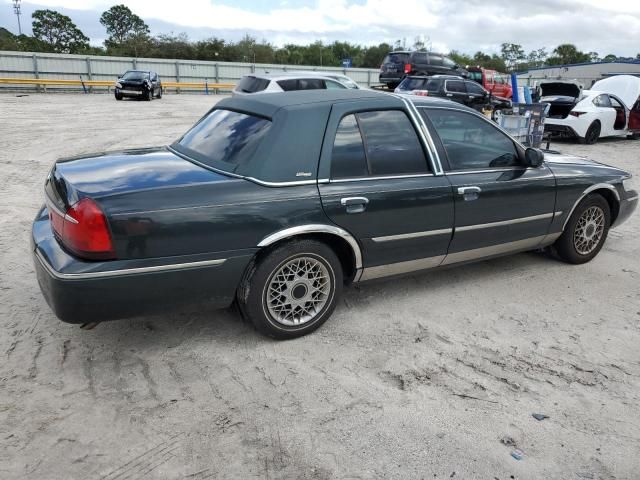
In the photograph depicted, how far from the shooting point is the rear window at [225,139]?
3.60m

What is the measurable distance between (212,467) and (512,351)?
7.06 ft

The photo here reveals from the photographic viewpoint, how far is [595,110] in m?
14.4

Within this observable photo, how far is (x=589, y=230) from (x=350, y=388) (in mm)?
3322

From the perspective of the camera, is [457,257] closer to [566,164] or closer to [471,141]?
[471,141]

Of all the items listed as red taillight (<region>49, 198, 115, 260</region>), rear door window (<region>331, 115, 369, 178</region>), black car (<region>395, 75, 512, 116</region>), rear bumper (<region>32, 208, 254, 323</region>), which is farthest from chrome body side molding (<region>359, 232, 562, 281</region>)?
black car (<region>395, 75, 512, 116</region>)

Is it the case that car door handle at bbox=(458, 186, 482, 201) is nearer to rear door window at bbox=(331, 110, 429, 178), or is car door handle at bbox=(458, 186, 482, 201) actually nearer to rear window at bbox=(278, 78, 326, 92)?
rear door window at bbox=(331, 110, 429, 178)

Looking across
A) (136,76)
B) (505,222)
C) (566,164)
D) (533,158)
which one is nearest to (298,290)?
(505,222)

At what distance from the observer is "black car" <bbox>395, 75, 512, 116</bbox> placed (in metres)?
17.2

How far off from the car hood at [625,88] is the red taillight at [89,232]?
1618 centimetres

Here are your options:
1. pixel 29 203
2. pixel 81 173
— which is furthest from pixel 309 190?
pixel 29 203

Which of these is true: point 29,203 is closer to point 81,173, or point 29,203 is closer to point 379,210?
point 81,173

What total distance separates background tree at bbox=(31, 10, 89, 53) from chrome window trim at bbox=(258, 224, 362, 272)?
78640 mm

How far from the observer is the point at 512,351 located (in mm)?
3645

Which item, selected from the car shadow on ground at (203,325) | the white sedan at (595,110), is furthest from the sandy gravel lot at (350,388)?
the white sedan at (595,110)
